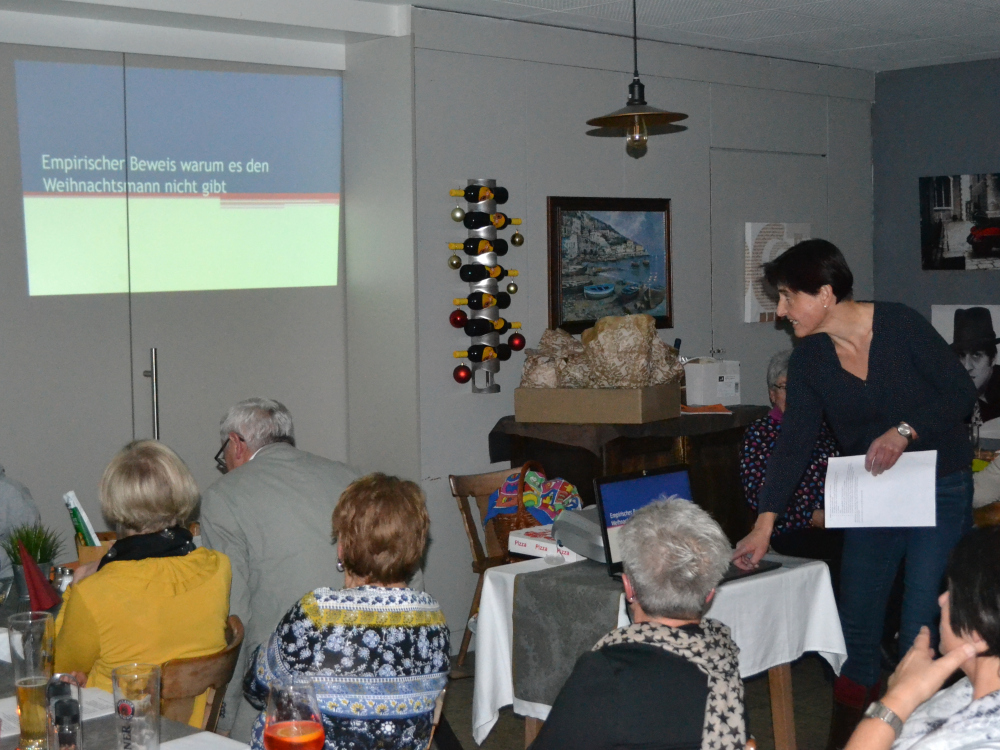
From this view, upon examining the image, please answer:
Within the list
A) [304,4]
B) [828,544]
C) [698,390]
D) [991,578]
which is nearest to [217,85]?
[304,4]

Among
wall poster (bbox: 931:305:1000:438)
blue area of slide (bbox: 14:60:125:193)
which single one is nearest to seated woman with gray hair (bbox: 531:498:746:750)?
blue area of slide (bbox: 14:60:125:193)

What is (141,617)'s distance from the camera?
267cm

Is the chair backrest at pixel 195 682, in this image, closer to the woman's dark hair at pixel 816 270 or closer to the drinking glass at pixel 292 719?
the drinking glass at pixel 292 719

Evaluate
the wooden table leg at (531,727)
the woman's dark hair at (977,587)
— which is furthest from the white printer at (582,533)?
the woman's dark hair at (977,587)

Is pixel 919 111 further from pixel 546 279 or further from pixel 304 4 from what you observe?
pixel 304 4

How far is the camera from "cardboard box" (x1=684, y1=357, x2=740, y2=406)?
19.2 feet

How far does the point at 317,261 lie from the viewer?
5.56 metres

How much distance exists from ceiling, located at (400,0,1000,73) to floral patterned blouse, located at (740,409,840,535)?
198cm

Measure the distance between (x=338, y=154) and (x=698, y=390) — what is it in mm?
2108

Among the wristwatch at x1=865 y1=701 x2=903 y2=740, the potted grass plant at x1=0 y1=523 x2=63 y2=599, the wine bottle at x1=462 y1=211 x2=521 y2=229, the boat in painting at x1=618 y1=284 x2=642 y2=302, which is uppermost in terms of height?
the wine bottle at x1=462 y1=211 x2=521 y2=229

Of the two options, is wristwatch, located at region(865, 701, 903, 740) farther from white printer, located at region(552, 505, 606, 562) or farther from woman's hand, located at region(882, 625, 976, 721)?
white printer, located at region(552, 505, 606, 562)

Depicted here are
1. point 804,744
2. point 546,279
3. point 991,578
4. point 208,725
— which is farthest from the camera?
point 546,279

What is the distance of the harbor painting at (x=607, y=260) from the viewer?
18.8ft

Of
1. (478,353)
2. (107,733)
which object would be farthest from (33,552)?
(478,353)
